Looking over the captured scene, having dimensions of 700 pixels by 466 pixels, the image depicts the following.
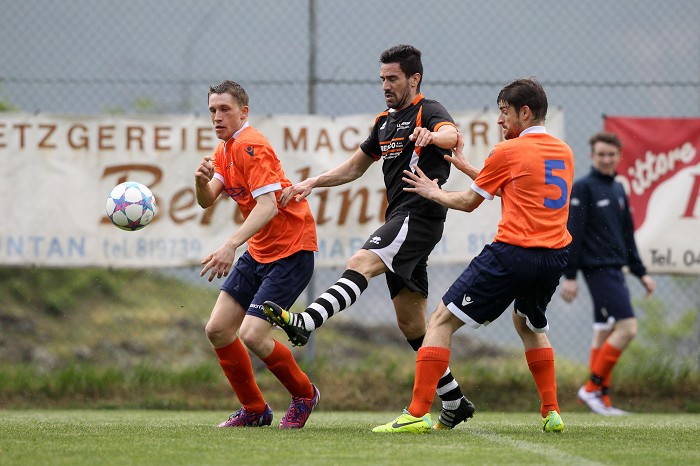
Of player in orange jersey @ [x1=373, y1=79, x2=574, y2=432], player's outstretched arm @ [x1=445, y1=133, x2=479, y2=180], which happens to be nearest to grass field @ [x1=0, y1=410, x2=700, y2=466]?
player in orange jersey @ [x1=373, y1=79, x2=574, y2=432]

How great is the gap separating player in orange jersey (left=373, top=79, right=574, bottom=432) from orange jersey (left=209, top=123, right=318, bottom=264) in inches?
32.9

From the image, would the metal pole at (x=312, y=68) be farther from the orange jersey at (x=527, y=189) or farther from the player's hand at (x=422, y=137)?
the orange jersey at (x=527, y=189)

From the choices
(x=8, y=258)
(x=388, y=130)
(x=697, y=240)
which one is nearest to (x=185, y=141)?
(x=8, y=258)

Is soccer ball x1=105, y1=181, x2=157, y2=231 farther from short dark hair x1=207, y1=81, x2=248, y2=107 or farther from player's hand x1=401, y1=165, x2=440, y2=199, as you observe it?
player's hand x1=401, y1=165, x2=440, y2=199

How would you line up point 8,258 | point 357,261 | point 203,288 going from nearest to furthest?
1. point 357,261
2. point 8,258
3. point 203,288

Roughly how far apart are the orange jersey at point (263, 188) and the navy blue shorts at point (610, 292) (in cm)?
338

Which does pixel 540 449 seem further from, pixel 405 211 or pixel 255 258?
pixel 255 258

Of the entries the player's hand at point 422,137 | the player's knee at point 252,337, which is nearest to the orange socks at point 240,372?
the player's knee at point 252,337

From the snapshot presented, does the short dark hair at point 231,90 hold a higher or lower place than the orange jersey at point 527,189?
higher

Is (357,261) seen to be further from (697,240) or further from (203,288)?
(203,288)

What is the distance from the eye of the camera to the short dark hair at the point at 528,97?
5258mm

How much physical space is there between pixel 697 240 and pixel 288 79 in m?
3.86

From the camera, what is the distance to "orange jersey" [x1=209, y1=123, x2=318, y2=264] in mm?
5629

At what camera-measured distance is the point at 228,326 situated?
5727 mm
